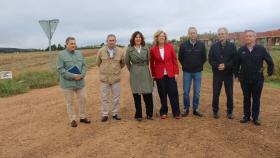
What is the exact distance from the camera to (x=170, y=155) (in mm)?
5793

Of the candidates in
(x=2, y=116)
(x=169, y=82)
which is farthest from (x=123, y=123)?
(x=2, y=116)

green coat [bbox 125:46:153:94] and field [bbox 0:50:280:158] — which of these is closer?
field [bbox 0:50:280:158]

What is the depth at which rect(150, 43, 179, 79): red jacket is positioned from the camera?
7.55 meters

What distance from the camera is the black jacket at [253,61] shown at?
7137mm

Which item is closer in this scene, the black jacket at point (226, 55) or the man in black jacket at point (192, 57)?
the black jacket at point (226, 55)

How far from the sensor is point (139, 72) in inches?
298

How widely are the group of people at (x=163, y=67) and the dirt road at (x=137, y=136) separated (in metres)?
0.38

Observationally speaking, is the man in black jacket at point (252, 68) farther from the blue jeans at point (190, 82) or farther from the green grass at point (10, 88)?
the green grass at point (10, 88)

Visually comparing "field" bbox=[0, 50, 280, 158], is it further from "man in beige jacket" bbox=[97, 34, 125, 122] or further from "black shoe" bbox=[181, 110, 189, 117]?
"man in beige jacket" bbox=[97, 34, 125, 122]

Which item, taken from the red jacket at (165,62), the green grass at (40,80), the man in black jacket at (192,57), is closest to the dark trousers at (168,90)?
the red jacket at (165,62)

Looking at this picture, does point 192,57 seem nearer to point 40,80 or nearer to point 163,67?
point 163,67

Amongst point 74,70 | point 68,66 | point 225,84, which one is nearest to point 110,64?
point 74,70

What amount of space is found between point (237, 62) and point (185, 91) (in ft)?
4.11

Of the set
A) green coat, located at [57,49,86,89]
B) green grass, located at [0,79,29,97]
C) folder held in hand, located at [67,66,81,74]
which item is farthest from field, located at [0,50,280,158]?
green grass, located at [0,79,29,97]
